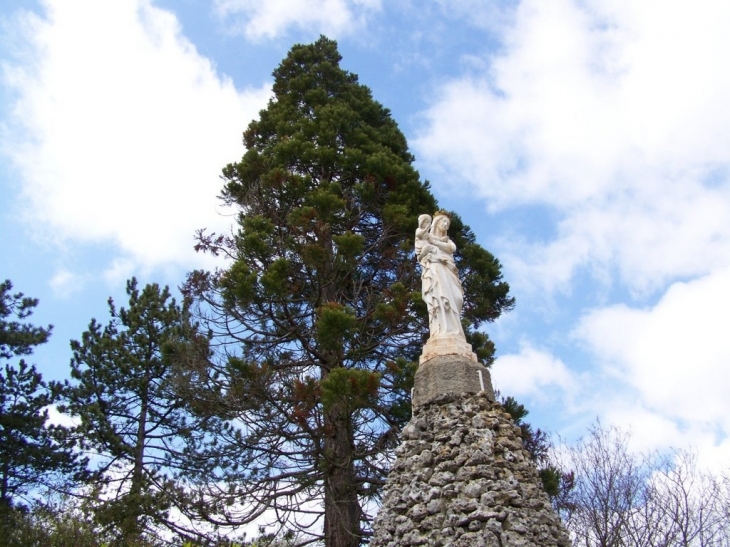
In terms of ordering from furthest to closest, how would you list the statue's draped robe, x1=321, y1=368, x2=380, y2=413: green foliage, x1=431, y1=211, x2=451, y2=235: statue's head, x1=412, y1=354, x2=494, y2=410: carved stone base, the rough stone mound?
x1=321, y1=368, x2=380, y2=413: green foliage < x1=431, y1=211, x2=451, y2=235: statue's head < the statue's draped robe < x1=412, y1=354, x2=494, y2=410: carved stone base < the rough stone mound

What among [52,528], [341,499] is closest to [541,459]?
[341,499]

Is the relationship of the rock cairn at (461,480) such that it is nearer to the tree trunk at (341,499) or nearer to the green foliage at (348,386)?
the green foliage at (348,386)

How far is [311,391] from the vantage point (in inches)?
404

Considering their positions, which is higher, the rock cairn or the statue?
the statue

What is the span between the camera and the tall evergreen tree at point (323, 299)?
35.0 ft

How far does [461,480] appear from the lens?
22.9ft

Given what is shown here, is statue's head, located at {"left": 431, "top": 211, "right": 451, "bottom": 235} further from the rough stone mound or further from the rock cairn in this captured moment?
the rough stone mound

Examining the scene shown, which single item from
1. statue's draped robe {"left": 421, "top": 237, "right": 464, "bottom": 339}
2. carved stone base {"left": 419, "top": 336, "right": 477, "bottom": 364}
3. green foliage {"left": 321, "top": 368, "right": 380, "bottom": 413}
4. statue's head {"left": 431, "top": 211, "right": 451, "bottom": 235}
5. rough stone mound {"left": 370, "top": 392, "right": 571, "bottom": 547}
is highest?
statue's head {"left": 431, "top": 211, "right": 451, "bottom": 235}

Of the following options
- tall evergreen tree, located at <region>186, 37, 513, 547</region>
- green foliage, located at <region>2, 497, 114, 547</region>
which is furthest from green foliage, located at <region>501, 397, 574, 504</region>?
A: green foliage, located at <region>2, 497, 114, 547</region>

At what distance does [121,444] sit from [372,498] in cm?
732

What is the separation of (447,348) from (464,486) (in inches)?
75.5

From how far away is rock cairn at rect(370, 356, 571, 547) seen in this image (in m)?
6.54

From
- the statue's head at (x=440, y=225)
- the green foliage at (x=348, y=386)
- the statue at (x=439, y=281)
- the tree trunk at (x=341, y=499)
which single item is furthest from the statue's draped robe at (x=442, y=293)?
the tree trunk at (x=341, y=499)

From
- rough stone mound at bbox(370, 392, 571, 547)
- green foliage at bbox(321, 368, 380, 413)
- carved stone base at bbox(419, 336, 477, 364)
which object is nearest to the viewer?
rough stone mound at bbox(370, 392, 571, 547)
